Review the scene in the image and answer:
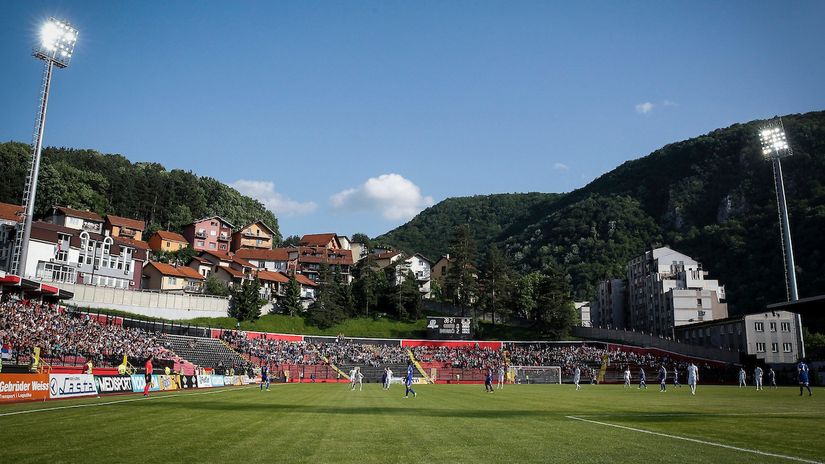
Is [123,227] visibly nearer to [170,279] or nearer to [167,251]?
[167,251]

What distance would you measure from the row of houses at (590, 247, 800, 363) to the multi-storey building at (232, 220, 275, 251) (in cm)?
8202

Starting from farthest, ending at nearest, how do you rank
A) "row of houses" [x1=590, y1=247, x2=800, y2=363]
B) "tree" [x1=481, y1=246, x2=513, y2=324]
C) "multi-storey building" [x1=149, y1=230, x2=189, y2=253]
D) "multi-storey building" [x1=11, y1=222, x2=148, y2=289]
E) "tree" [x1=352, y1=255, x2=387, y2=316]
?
"multi-storey building" [x1=149, y1=230, x2=189, y2=253], "tree" [x1=352, y1=255, x2=387, y2=316], "tree" [x1=481, y1=246, x2=513, y2=324], "row of houses" [x1=590, y1=247, x2=800, y2=363], "multi-storey building" [x1=11, y1=222, x2=148, y2=289]

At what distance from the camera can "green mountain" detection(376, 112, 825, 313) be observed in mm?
117500

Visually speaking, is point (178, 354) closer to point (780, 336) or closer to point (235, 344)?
point (235, 344)

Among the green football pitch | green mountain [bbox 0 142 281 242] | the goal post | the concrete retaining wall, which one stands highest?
green mountain [bbox 0 142 281 242]

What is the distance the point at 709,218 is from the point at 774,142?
3643 inches

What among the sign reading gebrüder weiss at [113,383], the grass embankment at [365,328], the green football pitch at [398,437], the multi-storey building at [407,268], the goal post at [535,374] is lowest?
the goal post at [535,374]

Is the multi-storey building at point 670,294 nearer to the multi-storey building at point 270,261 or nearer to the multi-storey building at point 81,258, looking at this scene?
the multi-storey building at point 270,261

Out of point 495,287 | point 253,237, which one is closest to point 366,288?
point 495,287

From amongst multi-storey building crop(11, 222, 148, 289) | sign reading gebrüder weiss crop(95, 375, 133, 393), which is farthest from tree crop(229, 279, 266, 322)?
sign reading gebrüder weiss crop(95, 375, 133, 393)

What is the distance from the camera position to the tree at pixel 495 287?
102688 mm

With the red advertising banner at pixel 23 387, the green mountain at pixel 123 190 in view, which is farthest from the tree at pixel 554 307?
the green mountain at pixel 123 190

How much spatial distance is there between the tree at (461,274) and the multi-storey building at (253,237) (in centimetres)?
4627

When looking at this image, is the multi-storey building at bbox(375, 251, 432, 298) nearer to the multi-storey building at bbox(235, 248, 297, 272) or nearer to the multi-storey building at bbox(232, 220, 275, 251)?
the multi-storey building at bbox(235, 248, 297, 272)
